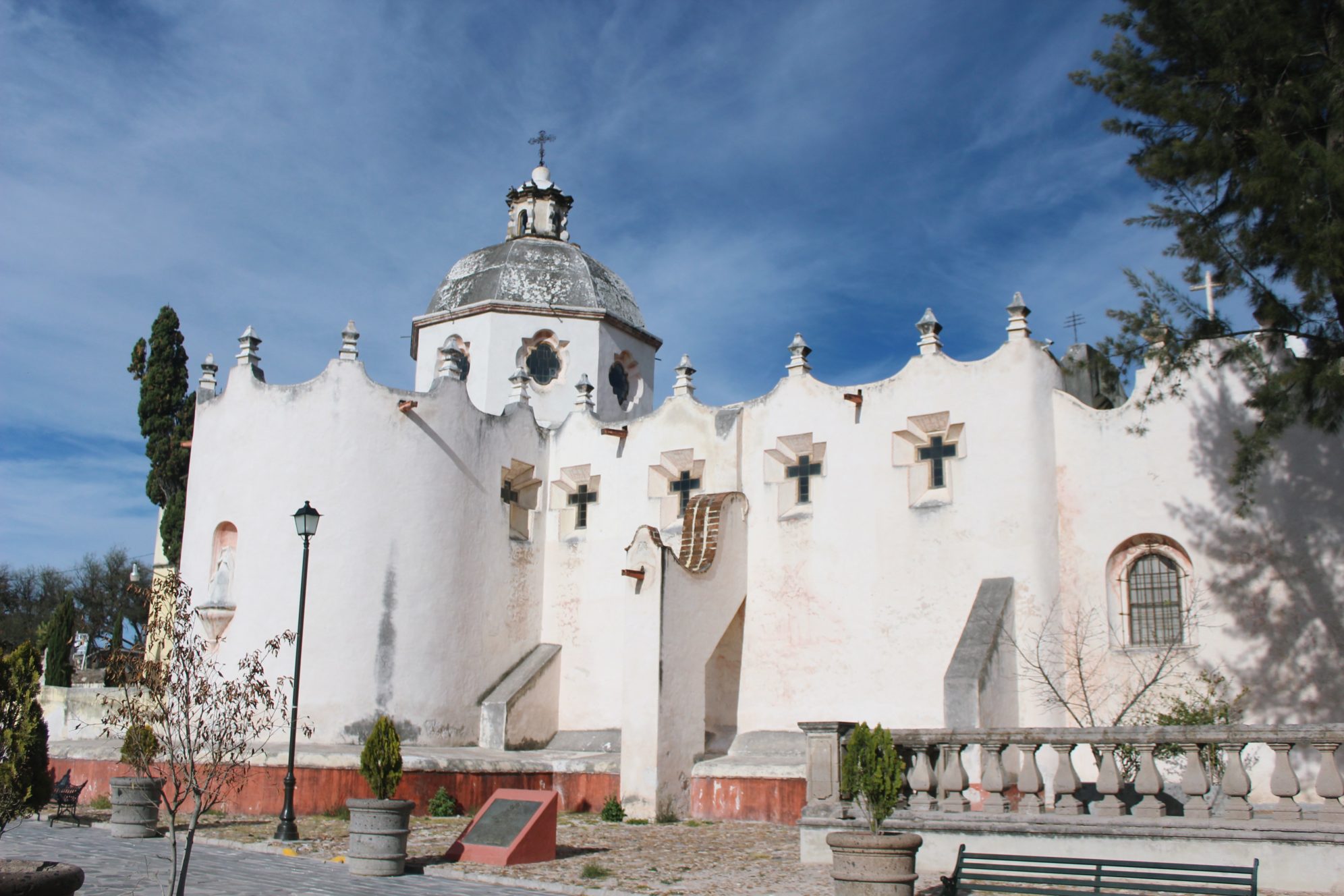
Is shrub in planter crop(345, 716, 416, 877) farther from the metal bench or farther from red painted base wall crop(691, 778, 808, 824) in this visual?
red painted base wall crop(691, 778, 808, 824)

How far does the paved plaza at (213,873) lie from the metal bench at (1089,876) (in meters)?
4.37

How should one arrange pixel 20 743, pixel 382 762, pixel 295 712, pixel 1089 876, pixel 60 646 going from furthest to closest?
pixel 60 646 → pixel 295 712 → pixel 382 762 → pixel 1089 876 → pixel 20 743

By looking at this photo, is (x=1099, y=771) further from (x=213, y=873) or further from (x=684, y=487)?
(x=684, y=487)

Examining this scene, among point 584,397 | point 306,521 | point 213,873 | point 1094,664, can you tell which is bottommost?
point 213,873

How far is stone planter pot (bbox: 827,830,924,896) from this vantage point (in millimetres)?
9695

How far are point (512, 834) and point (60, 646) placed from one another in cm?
2348

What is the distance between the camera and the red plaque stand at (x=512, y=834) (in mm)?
14367

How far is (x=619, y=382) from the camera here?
29047 millimetres

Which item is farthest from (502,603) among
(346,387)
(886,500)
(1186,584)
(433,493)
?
(1186,584)

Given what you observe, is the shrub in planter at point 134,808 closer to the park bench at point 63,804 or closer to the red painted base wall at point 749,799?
the park bench at point 63,804

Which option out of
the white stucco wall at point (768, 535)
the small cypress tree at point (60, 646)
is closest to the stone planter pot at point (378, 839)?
the white stucco wall at point (768, 535)

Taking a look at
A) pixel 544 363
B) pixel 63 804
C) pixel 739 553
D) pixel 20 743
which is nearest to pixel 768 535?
pixel 739 553

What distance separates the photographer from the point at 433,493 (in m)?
22.7

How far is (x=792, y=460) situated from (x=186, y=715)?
14.0 m
